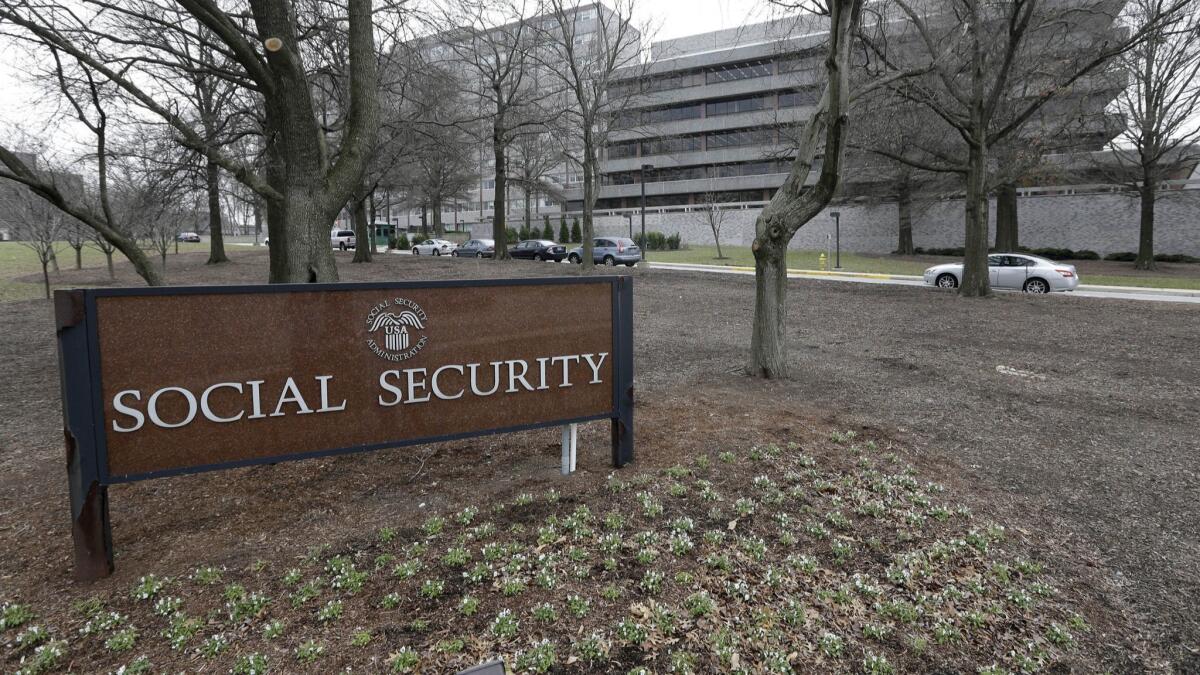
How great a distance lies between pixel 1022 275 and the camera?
20828 mm

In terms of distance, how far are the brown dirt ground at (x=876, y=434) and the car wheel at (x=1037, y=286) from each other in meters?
9.75

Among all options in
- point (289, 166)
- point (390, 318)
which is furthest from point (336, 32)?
point (390, 318)

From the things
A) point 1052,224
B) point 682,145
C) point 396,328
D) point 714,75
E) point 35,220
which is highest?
point 714,75

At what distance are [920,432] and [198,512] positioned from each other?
230 inches

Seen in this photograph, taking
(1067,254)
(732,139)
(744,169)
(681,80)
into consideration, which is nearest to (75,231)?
(1067,254)

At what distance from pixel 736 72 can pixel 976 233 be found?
51886mm

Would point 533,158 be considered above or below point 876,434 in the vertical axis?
above

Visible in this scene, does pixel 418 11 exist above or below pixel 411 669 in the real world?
above

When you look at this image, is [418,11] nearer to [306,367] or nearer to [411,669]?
[306,367]

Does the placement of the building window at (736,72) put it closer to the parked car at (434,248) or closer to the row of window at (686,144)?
the row of window at (686,144)

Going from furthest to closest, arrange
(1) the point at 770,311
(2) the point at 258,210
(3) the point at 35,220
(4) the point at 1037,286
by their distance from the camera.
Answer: (2) the point at 258,210
(4) the point at 1037,286
(3) the point at 35,220
(1) the point at 770,311

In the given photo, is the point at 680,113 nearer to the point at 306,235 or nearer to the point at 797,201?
the point at 797,201

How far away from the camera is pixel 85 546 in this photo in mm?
3314

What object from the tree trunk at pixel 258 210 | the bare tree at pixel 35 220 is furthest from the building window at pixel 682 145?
the bare tree at pixel 35 220
